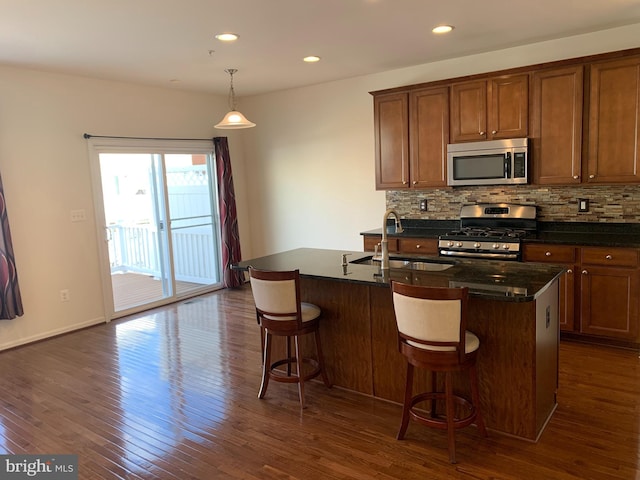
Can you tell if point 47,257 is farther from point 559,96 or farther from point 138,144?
point 559,96

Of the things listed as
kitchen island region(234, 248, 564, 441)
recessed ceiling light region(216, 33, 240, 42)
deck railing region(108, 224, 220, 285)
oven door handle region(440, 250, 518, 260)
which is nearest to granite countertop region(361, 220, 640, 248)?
oven door handle region(440, 250, 518, 260)

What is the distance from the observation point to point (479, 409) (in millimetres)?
2672

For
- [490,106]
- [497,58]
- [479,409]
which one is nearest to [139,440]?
[479,409]

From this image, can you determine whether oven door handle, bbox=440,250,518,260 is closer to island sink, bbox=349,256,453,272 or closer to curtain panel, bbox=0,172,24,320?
island sink, bbox=349,256,453,272

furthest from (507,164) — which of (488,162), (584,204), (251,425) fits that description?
(251,425)

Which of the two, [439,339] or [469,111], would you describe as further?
[469,111]

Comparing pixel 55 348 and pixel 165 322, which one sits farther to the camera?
pixel 165 322

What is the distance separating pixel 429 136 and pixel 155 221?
3589 millimetres

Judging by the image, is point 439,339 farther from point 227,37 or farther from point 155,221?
point 155,221

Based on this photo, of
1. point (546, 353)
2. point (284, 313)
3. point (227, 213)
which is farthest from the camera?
point (227, 213)

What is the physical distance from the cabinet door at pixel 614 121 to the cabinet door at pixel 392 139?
174 centimetres

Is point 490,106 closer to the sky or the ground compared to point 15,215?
closer to the sky

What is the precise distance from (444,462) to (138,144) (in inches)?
192

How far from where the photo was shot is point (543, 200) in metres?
4.71
